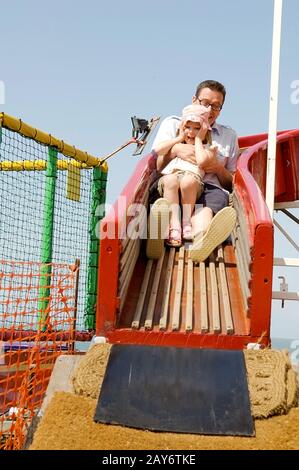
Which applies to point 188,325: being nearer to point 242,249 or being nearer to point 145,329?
point 145,329

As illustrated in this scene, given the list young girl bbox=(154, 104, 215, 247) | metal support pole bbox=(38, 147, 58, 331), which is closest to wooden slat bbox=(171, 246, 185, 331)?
young girl bbox=(154, 104, 215, 247)

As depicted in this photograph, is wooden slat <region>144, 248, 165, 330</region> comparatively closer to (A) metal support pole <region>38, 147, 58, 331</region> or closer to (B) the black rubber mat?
(B) the black rubber mat

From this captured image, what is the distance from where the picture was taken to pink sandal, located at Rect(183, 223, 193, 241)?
5012 mm

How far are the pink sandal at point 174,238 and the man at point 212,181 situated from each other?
127 mm

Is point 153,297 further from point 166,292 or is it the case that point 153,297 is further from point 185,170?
point 185,170

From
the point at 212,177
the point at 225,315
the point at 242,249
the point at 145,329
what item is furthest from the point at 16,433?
the point at 212,177

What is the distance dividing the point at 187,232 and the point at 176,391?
2046 mm

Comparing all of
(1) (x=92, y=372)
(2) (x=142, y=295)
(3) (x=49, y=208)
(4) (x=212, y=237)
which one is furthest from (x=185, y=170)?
(3) (x=49, y=208)

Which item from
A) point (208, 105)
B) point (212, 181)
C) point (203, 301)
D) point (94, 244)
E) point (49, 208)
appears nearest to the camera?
point (203, 301)

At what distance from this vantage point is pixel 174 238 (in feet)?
16.1

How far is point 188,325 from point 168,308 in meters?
0.31

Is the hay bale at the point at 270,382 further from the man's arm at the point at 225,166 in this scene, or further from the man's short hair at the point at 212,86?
the man's short hair at the point at 212,86

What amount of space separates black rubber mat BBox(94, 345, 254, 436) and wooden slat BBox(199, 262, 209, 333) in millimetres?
481
